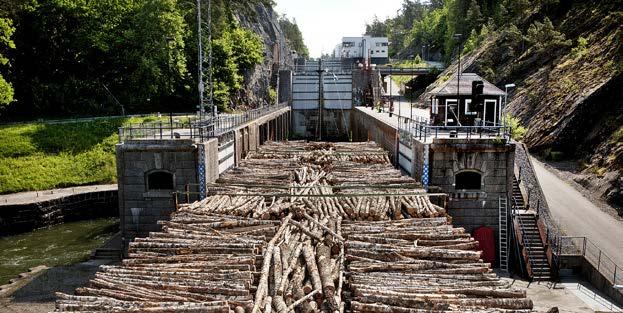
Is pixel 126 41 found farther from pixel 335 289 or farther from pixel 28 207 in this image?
pixel 335 289

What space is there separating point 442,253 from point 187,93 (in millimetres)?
51901

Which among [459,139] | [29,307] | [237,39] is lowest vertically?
[29,307]

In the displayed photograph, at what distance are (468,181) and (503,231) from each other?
273 centimetres

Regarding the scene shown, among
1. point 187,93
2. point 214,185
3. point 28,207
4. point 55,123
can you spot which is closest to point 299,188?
point 214,185

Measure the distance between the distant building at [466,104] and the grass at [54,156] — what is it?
1022 inches

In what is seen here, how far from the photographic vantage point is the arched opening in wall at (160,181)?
23844 mm

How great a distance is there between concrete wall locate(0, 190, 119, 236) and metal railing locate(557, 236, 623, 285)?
95.0 ft

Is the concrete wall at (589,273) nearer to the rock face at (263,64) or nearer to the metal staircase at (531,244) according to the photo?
the metal staircase at (531,244)

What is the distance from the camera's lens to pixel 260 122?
130 feet

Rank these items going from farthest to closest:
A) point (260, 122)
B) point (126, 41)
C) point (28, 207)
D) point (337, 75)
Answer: point (337, 75) < point (126, 41) < point (260, 122) < point (28, 207)

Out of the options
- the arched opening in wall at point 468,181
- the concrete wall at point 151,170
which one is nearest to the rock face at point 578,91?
the arched opening in wall at point 468,181

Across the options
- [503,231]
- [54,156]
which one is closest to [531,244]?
[503,231]

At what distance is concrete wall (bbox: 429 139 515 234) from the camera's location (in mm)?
22922

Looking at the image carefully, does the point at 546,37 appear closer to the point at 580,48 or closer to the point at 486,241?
the point at 580,48
